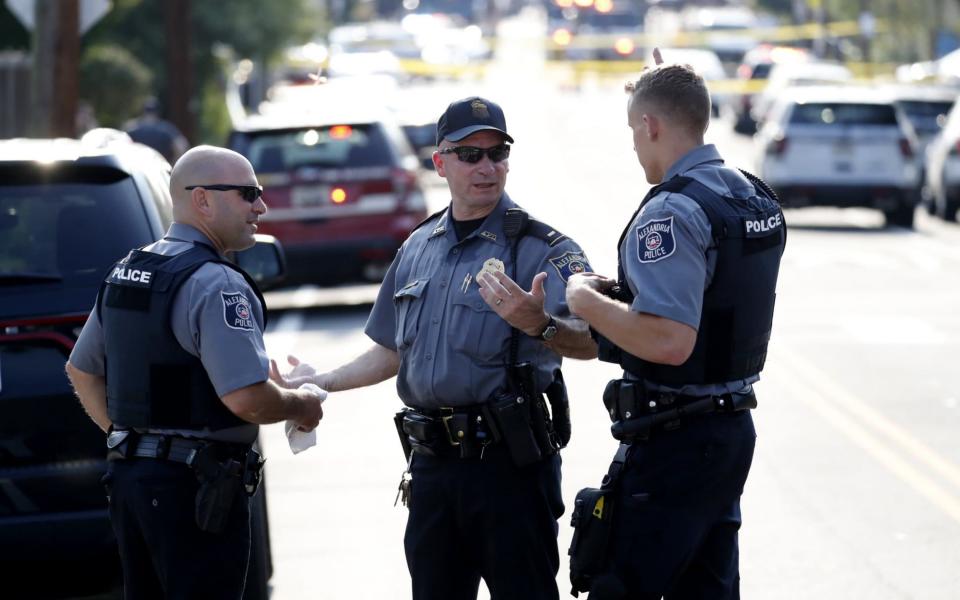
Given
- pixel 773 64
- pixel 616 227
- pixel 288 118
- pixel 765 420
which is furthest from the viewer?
pixel 773 64

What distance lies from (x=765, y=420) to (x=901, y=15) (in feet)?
148

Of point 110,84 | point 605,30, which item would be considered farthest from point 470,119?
point 605,30

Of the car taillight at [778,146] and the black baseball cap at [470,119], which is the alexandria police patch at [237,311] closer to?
the black baseball cap at [470,119]

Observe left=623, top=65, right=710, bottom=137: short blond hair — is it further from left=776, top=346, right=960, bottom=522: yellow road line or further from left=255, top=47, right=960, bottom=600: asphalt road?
left=776, top=346, right=960, bottom=522: yellow road line

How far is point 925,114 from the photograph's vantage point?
3172 cm

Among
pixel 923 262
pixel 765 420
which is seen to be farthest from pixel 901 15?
pixel 765 420

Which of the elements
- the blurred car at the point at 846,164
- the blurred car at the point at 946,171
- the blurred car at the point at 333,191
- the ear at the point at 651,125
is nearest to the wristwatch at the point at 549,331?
the ear at the point at 651,125

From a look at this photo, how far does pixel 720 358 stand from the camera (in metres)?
5.03

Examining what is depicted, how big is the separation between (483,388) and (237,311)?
0.74 metres

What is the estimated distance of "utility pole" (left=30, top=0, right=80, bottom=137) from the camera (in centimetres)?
1825

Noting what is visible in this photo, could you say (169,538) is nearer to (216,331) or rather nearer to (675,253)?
(216,331)

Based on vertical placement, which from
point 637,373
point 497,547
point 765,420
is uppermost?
point 637,373

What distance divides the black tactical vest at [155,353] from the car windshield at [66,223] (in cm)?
133

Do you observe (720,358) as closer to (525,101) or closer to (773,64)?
(773,64)
